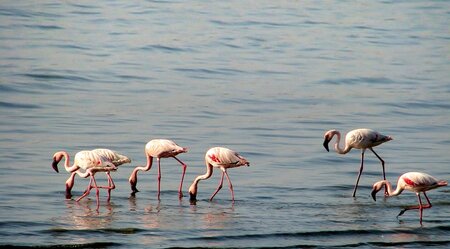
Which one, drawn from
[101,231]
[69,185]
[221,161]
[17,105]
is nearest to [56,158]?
[69,185]

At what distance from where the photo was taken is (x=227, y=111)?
20.5m

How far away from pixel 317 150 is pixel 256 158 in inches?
49.4

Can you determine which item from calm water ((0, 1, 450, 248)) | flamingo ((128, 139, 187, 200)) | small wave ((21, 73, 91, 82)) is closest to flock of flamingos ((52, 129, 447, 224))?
flamingo ((128, 139, 187, 200))

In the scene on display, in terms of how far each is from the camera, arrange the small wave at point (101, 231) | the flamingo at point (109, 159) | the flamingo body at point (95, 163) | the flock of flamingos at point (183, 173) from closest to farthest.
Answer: the small wave at point (101, 231) → the flock of flamingos at point (183, 173) → the flamingo body at point (95, 163) → the flamingo at point (109, 159)

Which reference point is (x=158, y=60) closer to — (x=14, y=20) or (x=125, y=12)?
(x=14, y=20)

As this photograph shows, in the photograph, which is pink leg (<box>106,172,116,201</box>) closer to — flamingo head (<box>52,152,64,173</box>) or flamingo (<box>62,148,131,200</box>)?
flamingo (<box>62,148,131,200</box>)

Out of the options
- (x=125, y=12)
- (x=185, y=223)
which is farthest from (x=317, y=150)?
(x=125, y=12)

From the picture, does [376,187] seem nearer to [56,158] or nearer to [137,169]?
[137,169]

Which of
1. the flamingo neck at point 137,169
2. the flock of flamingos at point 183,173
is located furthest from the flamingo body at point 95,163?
A: the flamingo neck at point 137,169

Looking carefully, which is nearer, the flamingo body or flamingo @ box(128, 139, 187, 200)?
the flamingo body

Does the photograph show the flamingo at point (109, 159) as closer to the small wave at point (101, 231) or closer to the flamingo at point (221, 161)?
the flamingo at point (221, 161)

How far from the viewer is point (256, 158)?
1630cm

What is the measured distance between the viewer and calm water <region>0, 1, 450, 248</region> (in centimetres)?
1227

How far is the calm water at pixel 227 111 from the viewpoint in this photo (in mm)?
12266
